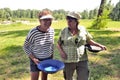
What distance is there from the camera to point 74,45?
465 centimetres

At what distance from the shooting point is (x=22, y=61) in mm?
8695

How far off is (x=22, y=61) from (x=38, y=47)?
4.10m

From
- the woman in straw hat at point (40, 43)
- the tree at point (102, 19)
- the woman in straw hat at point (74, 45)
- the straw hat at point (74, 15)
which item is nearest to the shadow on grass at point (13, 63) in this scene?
the woman in straw hat at point (40, 43)

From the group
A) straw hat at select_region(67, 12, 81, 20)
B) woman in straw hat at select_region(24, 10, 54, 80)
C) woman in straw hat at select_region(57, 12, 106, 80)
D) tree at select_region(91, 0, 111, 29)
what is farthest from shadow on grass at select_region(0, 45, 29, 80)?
tree at select_region(91, 0, 111, 29)

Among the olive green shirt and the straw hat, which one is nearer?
the straw hat

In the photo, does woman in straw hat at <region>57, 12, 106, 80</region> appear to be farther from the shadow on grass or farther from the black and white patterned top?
the shadow on grass

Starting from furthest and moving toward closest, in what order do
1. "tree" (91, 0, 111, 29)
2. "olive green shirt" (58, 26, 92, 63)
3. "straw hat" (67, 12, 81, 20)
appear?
"tree" (91, 0, 111, 29), "olive green shirt" (58, 26, 92, 63), "straw hat" (67, 12, 81, 20)

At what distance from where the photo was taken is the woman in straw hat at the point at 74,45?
14.9 feet

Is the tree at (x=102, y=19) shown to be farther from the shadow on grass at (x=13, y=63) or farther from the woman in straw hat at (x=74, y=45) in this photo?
the woman in straw hat at (x=74, y=45)

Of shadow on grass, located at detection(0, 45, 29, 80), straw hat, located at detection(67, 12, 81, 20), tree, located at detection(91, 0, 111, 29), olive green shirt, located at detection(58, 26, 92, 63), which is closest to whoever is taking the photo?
straw hat, located at detection(67, 12, 81, 20)

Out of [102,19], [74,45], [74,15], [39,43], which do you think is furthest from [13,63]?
[102,19]

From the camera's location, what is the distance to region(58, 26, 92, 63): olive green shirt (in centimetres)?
462

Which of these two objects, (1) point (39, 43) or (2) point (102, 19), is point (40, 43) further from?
(2) point (102, 19)

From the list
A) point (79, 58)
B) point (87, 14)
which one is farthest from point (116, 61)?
point (87, 14)
